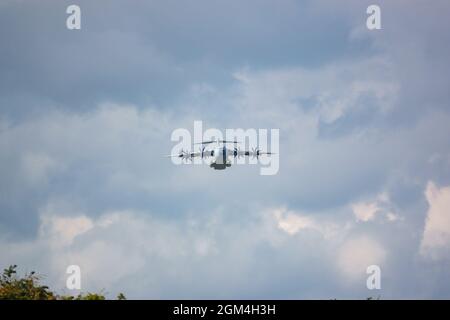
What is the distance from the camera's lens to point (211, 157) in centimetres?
14925
